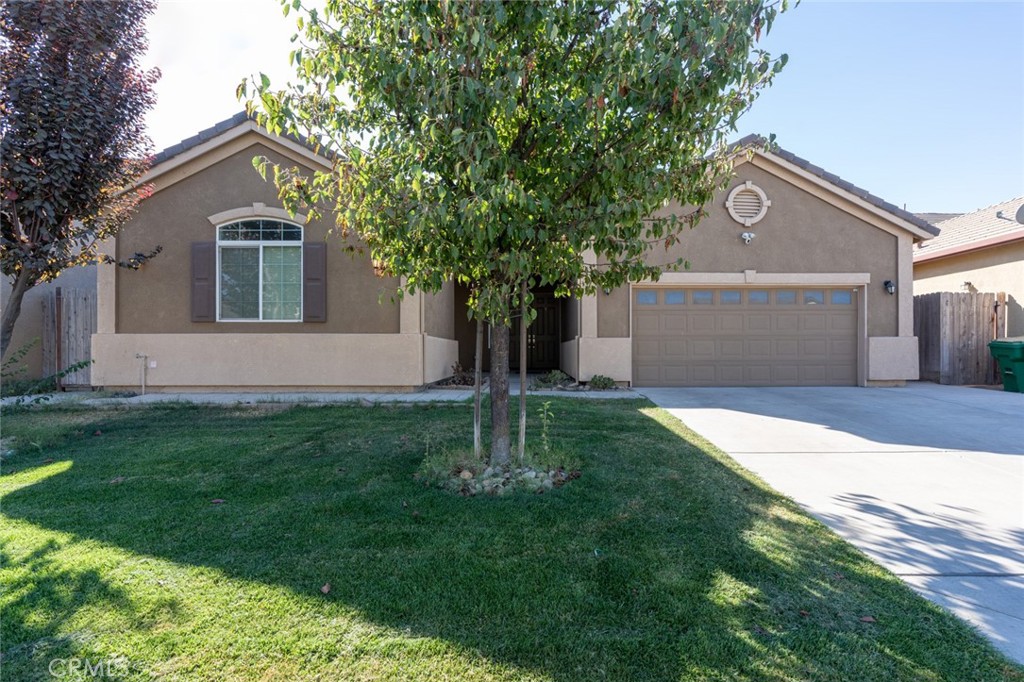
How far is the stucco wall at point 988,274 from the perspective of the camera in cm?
1145

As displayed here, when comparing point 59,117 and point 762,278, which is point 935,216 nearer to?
point 762,278

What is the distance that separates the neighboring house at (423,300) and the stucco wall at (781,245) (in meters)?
0.03

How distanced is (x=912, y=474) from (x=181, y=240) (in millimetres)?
11259

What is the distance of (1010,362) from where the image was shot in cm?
1021

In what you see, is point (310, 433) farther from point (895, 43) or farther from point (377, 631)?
point (895, 43)

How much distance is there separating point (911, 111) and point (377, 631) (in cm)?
1157

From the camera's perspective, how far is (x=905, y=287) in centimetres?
1078

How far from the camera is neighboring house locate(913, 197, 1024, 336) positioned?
11.5m

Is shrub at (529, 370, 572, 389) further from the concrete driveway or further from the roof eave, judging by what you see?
the roof eave

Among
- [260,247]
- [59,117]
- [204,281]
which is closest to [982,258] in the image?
[260,247]

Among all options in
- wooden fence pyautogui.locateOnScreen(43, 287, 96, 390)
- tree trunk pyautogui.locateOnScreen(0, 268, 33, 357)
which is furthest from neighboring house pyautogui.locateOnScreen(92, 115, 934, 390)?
tree trunk pyautogui.locateOnScreen(0, 268, 33, 357)

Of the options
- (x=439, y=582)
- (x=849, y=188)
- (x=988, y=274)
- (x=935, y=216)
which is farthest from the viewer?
(x=935, y=216)

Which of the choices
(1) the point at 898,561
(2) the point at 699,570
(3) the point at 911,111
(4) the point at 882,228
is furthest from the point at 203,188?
(4) the point at 882,228

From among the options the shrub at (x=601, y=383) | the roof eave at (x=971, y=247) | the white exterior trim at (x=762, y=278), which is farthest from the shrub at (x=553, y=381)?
the roof eave at (x=971, y=247)
